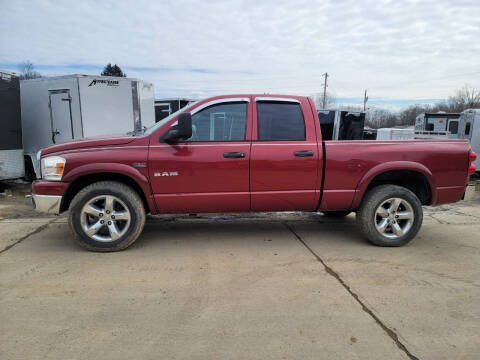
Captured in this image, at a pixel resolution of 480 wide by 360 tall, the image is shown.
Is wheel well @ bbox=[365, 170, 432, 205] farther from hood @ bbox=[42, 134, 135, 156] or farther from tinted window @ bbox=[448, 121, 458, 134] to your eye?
tinted window @ bbox=[448, 121, 458, 134]

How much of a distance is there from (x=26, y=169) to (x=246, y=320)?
8.90 metres

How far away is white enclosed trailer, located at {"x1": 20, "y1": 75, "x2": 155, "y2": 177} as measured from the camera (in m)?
8.62

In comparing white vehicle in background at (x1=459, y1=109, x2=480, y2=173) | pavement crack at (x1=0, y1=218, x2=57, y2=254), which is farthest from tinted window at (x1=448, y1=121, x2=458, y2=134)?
pavement crack at (x1=0, y1=218, x2=57, y2=254)

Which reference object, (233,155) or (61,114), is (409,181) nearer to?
(233,155)

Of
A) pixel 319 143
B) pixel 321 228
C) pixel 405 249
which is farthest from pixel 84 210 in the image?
pixel 405 249

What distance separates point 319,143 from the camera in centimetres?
417

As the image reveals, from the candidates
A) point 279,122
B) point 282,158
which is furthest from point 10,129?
point 282,158

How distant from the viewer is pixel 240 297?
9.91 feet

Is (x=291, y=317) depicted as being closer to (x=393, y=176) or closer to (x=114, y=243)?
(x=114, y=243)

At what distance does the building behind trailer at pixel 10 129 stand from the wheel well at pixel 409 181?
8.12 meters

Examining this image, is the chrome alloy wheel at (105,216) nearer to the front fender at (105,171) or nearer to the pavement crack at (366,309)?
the front fender at (105,171)

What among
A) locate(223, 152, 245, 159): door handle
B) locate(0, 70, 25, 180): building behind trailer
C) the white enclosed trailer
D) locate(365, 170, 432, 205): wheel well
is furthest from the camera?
the white enclosed trailer

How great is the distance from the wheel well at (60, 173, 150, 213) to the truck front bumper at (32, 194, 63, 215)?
0.30 feet

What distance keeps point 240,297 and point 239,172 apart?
1.56 metres
